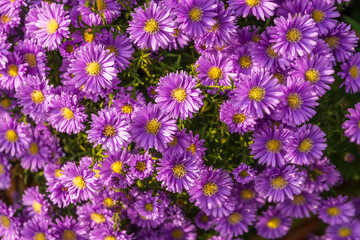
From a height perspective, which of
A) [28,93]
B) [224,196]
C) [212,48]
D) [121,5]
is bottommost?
[224,196]

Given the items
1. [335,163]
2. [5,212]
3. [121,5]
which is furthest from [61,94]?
[335,163]

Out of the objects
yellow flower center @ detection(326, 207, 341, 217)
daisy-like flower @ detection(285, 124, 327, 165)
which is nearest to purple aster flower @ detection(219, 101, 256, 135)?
daisy-like flower @ detection(285, 124, 327, 165)

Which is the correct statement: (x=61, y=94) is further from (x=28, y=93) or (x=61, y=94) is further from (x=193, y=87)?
(x=193, y=87)

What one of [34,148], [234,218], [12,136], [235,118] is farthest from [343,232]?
[12,136]

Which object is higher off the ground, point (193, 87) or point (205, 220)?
point (193, 87)

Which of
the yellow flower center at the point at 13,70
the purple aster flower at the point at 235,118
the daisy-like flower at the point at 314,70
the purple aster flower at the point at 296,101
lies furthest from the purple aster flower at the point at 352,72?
the yellow flower center at the point at 13,70

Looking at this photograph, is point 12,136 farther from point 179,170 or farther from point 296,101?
point 296,101

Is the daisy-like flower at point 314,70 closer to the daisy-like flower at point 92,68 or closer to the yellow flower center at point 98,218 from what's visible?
the daisy-like flower at point 92,68
